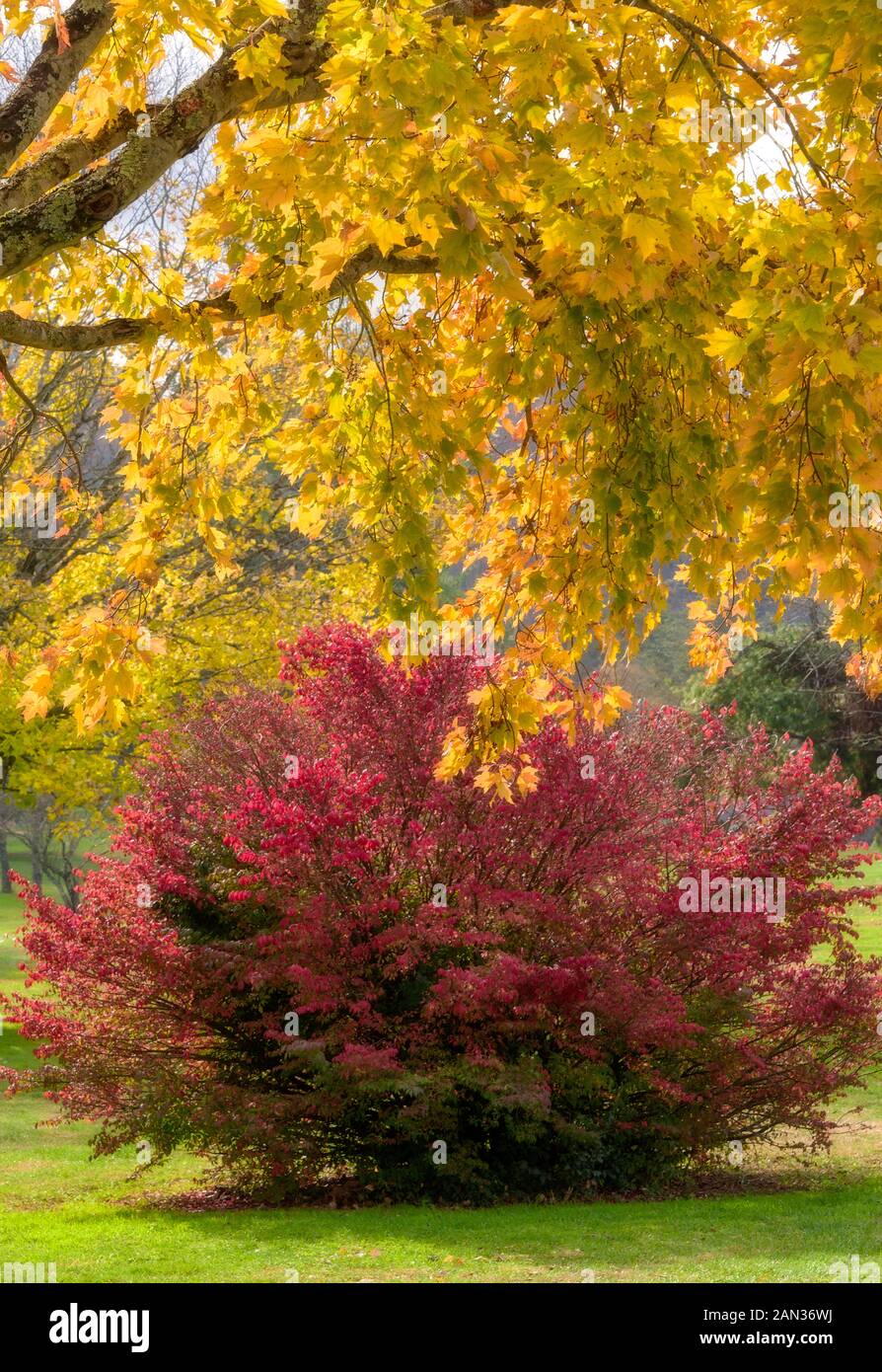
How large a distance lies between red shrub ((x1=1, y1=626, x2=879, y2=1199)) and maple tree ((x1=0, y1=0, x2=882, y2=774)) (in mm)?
1817

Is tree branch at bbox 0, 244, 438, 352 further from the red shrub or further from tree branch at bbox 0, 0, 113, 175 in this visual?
the red shrub

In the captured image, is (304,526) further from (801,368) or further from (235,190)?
(801,368)

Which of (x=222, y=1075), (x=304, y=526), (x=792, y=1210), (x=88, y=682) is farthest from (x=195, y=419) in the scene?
(x=792, y=1210)

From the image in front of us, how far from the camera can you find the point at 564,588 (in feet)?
21.4

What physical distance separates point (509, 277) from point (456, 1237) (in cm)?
→ 523

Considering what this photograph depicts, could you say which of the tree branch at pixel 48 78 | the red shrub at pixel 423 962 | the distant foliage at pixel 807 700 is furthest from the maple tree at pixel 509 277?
the distant foliage at pixel 807 700

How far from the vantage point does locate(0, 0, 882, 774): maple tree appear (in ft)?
14.1

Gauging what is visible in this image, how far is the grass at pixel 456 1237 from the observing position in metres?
6.64

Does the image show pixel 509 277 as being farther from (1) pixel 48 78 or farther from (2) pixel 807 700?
(2) pixel 807 700

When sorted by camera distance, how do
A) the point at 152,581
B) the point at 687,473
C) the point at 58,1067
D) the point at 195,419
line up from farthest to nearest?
the point at 58,1067
the point at 195,419
the point at 152,581
the point at 687,473

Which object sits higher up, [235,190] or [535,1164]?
[235,190]

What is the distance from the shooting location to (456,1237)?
7.43 m

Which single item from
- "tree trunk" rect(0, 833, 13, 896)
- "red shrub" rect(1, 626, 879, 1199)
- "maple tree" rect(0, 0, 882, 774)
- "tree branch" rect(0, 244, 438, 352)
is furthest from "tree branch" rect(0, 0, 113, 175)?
"tree trunk" rect(0, 833, 13, 896)

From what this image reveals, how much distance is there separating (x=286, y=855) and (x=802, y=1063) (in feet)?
12.9
